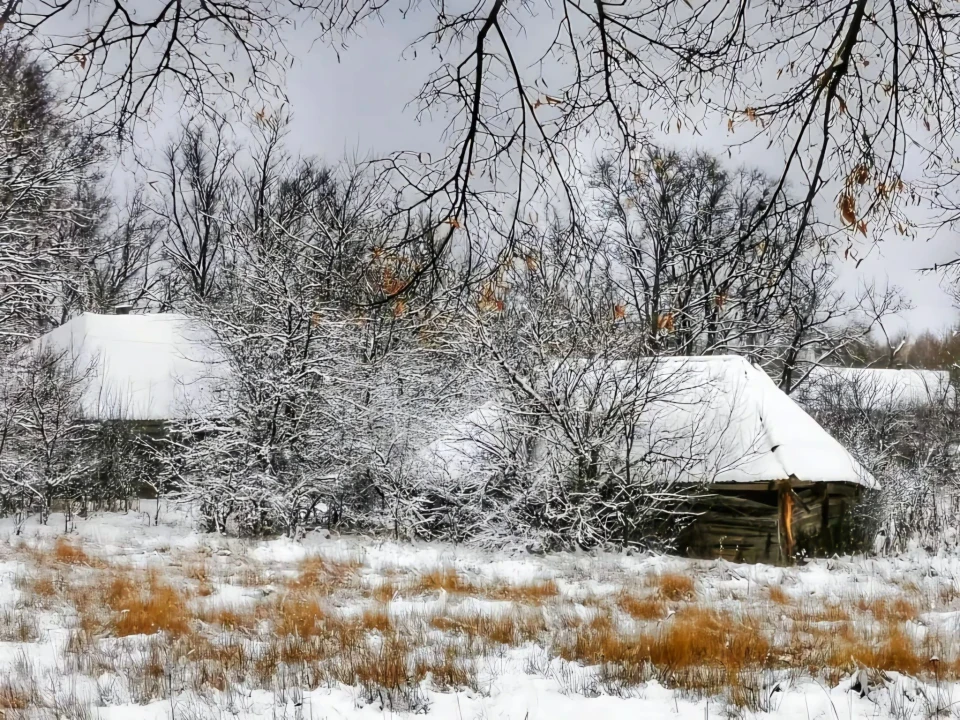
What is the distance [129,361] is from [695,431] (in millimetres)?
21029

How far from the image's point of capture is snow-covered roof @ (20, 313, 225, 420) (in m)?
24.3

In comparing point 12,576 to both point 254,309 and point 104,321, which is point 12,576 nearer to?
point 254,309

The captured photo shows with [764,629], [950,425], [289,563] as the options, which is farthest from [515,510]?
[950,425]

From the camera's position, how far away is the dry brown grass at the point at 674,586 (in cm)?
925

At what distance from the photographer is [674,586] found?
9680mm

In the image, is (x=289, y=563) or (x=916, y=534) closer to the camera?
(x=289, y=563)

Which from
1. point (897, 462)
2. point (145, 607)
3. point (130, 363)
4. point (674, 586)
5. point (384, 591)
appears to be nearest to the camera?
point (145, 607)

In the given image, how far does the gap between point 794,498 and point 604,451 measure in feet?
13.8

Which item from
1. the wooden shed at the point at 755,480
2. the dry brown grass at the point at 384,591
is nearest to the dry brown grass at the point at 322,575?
the dry brown grass at the point at 384,591

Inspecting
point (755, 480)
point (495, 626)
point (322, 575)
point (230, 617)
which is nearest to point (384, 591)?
point (322, 575)

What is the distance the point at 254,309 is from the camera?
17.9 meters

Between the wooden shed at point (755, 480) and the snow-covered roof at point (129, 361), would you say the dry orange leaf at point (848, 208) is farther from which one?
the snow-covered roof at point (129, 361)

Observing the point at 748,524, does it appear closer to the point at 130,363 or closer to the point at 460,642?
the point at 460,642

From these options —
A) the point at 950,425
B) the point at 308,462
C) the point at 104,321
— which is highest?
the point at 104,321
